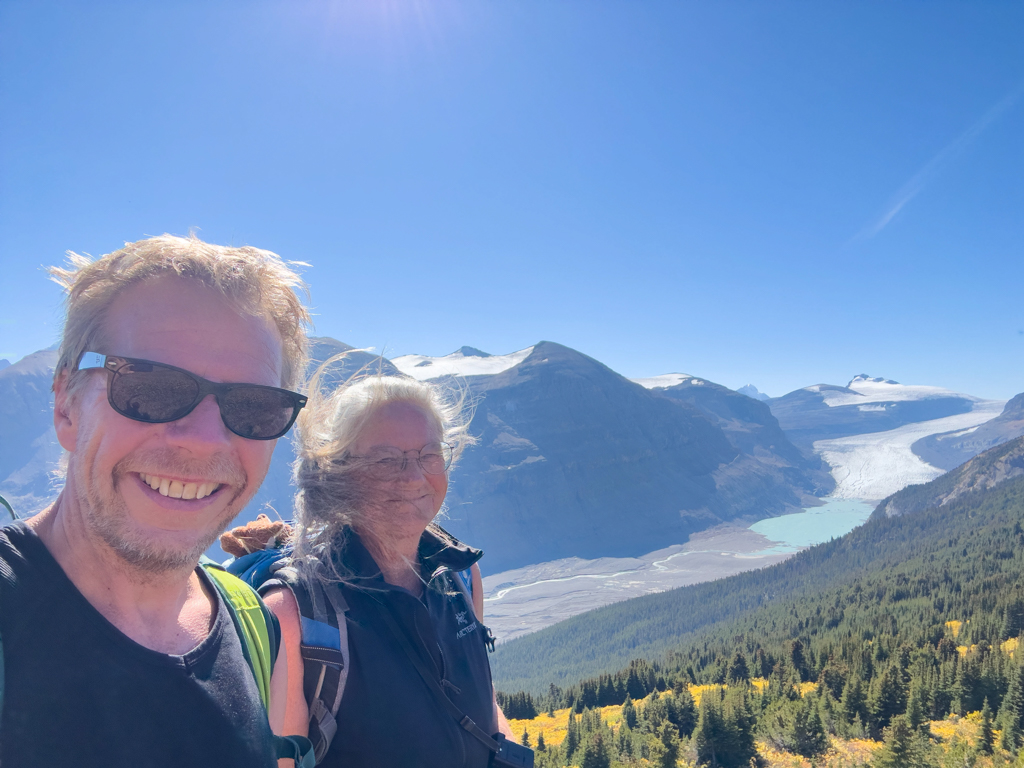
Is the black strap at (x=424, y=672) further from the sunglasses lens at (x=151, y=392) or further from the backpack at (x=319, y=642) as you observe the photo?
the sunglasses lens at (x=151, y=392)

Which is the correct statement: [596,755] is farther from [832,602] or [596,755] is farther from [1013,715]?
[832,602]

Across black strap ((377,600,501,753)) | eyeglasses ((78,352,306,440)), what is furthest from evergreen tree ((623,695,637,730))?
eyeglasses ((78,352,306,440))

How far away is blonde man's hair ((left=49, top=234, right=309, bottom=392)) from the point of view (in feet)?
7.22

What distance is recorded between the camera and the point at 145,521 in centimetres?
198

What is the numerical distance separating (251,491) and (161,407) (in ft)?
1.69

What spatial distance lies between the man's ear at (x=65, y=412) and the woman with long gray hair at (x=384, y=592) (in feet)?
3.95

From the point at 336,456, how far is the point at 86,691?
2031mm

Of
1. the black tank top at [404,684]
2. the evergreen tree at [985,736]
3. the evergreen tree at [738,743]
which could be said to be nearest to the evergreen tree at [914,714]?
the evergreen tree at [985,736]

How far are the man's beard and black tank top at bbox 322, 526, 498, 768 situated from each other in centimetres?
121

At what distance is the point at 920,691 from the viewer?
104 feet

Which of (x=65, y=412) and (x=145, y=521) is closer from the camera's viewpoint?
(x=145, y=521)

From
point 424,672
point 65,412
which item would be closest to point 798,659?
point 424,672

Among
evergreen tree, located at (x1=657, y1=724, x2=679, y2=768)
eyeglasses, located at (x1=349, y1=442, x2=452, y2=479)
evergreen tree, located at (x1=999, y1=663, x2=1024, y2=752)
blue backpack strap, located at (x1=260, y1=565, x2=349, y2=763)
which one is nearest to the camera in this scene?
blue backpack strap, located at (x1=260, y1=565, x2=349, y2=763)

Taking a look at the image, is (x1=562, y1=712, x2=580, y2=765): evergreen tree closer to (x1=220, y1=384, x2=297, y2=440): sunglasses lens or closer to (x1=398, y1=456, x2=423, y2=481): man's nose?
(x1=398, y1=456, x2=423, y2=481): man's nose
